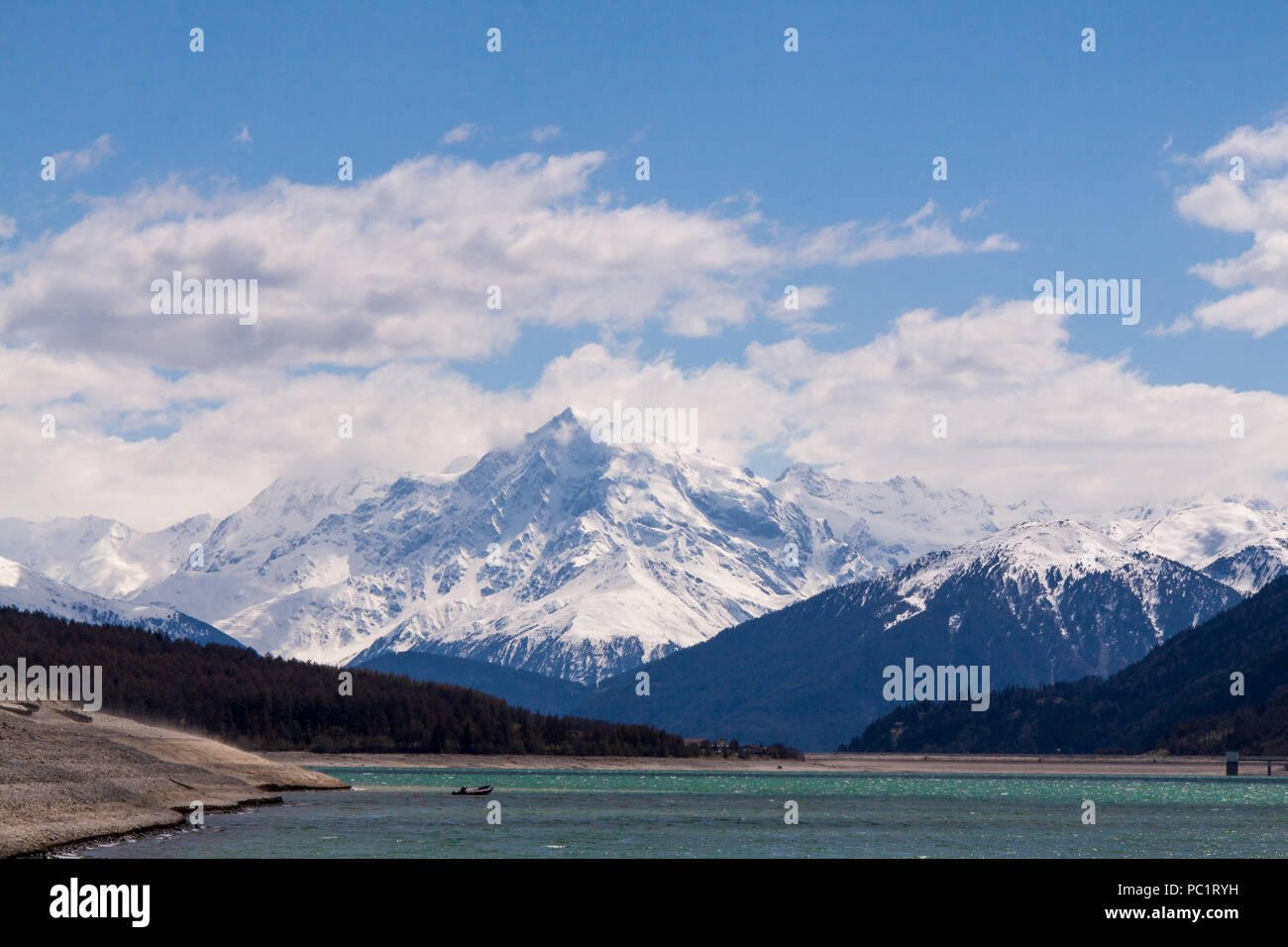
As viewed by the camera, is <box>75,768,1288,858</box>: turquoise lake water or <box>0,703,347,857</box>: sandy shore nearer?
<box>0,703,347,857</box>: sandy shore

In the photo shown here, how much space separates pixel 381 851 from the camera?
89.9m

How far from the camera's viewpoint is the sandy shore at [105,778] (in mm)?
93500

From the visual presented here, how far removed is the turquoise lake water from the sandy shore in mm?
3892

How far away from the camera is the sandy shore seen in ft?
307

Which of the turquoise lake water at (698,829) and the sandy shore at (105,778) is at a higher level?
the sandy shore at (105,778)

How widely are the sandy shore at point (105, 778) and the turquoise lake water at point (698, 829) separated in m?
3.89

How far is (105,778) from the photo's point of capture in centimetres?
11956

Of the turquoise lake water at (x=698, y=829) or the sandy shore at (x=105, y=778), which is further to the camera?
the turquoise lake water at (x=698, y=829)

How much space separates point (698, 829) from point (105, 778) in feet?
152

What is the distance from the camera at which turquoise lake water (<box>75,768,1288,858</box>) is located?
314 feet

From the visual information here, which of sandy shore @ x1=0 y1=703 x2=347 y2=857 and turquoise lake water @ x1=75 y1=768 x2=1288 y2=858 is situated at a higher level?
sandy shore @ x1=0 y1=703 x2=347 y2=857
